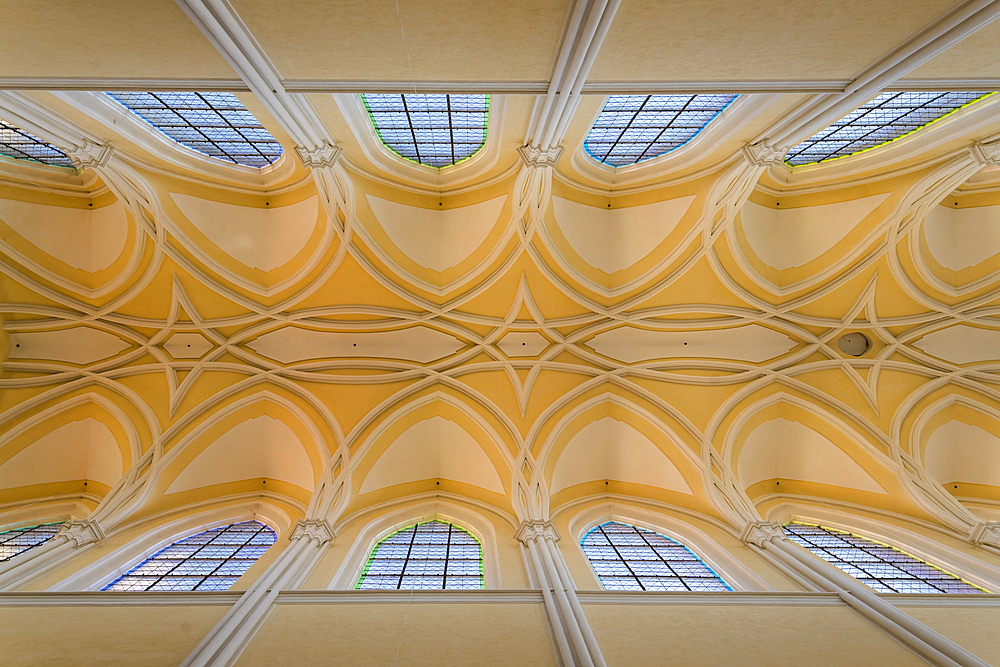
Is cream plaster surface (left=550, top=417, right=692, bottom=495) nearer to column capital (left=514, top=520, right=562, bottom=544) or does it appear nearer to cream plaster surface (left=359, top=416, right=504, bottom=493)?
cream plaster surface (left=359, top=416, right=504, bottom=493)

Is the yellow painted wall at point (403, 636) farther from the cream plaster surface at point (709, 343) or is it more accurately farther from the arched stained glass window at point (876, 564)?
the cream plaster surface at point (709, 343)

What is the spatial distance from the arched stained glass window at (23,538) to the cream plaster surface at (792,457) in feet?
53.4

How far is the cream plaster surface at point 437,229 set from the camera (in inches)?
500

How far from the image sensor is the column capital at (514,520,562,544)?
10211 mm

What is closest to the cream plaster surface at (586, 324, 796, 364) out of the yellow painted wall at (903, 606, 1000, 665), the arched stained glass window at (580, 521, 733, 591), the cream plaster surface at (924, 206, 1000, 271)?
the cream plaster surface at (924, 206, 1000, 271)

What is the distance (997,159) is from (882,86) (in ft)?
18.6

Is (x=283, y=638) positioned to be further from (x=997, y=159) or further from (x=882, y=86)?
(x=997, y=159)

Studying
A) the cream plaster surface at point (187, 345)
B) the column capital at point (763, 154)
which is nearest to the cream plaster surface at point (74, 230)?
the cream plaster surface at point (187, 345)

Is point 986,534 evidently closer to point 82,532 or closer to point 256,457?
point 256,457

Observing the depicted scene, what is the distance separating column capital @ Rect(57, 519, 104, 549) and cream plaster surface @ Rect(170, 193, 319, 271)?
6.50m

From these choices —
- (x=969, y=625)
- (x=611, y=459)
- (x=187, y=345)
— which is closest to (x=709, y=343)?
(x=611, y=459)

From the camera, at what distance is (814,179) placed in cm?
1188

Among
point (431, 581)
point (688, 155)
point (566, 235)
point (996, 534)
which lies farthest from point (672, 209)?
point (431, 581)

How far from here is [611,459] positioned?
544 inches
